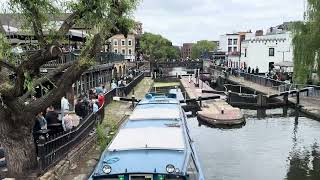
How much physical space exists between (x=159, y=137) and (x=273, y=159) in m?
11.2

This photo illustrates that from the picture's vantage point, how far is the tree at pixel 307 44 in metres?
29.2

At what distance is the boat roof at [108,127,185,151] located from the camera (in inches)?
435

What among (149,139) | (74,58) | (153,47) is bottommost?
(149,139)

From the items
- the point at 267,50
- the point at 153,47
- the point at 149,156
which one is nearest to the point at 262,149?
the point at 149,156

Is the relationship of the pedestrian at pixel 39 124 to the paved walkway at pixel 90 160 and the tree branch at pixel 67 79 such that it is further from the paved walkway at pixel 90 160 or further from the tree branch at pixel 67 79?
the tree branch at pixel 67 79

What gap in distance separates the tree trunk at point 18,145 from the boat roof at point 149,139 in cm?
236

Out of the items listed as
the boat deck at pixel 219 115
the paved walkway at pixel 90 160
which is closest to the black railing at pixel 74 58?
the paved walkway at pixel 90 160

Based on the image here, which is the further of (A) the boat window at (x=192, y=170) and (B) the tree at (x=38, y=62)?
(B) the tree at (x=38, y=62)

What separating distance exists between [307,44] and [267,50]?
4764cm

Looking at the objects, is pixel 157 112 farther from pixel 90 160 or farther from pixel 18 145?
pixel 18 145

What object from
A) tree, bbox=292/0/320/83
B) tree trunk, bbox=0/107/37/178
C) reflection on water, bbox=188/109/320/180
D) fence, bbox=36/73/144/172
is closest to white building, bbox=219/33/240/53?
tree, bbox=292/0/320/83

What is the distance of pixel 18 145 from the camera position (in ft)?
40.0

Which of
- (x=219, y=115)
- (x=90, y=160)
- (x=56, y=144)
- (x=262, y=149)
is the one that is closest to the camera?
(x=56, y=144)

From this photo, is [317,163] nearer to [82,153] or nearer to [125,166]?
[82,153]
